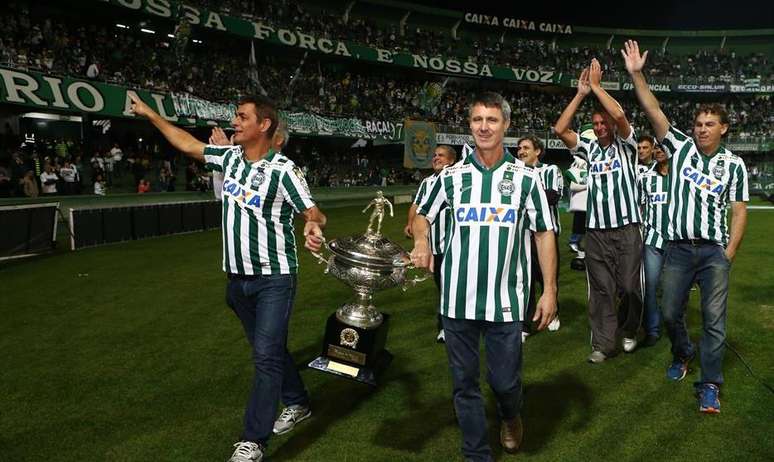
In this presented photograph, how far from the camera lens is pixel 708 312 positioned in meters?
3.97

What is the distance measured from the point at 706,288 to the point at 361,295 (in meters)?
2.33

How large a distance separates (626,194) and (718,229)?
41.8 inches

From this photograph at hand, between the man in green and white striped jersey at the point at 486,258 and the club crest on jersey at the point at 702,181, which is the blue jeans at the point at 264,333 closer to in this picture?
the man in green and white striped jersey at the point at 486,258

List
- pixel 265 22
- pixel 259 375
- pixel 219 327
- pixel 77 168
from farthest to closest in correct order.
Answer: pixel 265 22 < pixel 77 168 < pixel 219 327 < pixel 259 375

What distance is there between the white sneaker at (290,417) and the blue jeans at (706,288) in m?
2.64

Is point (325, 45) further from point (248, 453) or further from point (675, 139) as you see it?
point (248, 453)

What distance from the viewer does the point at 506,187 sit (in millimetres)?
2971

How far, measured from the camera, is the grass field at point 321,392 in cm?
357

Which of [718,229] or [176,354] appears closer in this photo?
[718,229]

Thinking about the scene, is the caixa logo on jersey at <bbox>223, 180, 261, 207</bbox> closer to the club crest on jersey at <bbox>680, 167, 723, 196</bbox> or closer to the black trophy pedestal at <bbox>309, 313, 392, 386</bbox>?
the black trophy pedestal at <bbox>309, 313, 392, 386</bbox>

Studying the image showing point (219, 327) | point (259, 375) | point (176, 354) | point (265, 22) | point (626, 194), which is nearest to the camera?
point (259, 375)

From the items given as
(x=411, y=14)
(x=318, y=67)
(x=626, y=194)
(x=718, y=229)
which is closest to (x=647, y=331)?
(x=626, y=194)

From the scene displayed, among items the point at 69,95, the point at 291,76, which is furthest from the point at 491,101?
the point at 291,76

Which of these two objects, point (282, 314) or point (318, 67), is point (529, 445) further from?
point (318, 67)
